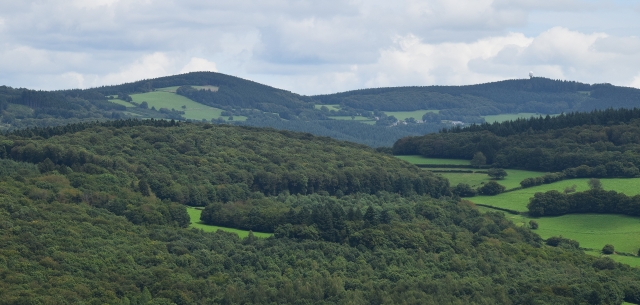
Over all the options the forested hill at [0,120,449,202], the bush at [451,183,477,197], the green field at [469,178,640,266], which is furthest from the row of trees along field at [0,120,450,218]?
the green field at [469,178,640,266]

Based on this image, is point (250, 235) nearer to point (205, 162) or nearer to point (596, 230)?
point (205, 162)

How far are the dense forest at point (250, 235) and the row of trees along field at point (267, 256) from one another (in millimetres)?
192

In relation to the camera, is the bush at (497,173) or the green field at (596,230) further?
the bush at (497,173)

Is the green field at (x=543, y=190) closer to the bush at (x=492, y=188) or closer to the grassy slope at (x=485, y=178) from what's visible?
the bush at (x=492, y=188)

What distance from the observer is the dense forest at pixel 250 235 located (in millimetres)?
90875

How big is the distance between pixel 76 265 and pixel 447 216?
2105 inches

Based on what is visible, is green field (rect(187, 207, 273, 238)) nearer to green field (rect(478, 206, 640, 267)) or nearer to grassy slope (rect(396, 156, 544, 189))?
green field (rect(478, 206, 640, 267))

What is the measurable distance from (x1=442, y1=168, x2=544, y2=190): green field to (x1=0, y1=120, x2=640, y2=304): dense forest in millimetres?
6374

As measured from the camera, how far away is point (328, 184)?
14862 centimetres

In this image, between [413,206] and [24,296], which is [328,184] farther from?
[24,296]

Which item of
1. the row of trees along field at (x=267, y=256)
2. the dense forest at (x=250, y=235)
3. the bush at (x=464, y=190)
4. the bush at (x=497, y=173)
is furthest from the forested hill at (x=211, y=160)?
the bush at (x=497, y=173)

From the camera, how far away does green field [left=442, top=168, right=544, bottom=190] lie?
15450 centimetres

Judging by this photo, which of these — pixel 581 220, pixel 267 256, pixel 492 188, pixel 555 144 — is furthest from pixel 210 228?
pixel 555 144

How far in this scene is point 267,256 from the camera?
336 ft
